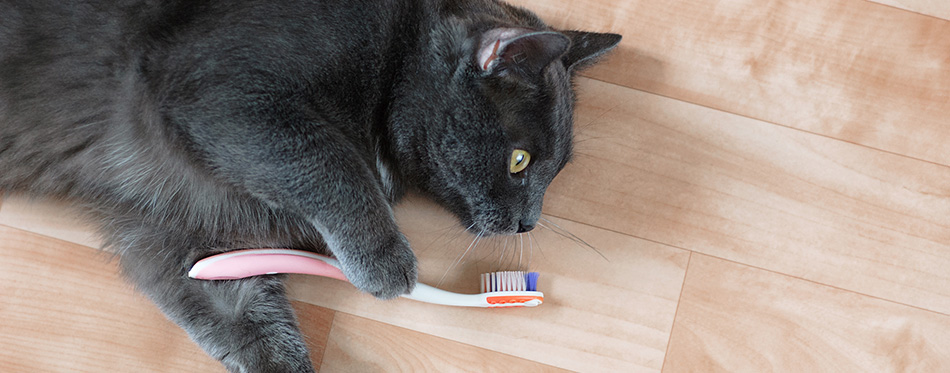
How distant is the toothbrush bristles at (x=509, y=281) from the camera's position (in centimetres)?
136

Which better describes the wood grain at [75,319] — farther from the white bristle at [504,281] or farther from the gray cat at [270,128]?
the white bristle at [504,281]

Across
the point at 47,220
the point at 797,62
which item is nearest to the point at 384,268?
the point at 47,220

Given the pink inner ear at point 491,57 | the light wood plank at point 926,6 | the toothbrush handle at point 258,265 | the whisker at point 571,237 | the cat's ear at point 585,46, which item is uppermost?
the pink inner ear at point 491,57

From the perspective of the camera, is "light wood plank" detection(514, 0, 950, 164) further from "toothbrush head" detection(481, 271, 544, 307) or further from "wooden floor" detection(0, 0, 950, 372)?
"toothbrush head" detection(481, 271, 544, 307)

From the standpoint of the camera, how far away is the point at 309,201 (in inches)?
44.1

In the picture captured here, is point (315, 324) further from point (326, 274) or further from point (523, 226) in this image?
point (523, 226)

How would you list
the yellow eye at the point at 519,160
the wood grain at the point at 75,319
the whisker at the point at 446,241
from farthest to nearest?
the whisker at the point at 446,241
the wood grain at the point at 75,319
the yellow eye at the point at 519,160

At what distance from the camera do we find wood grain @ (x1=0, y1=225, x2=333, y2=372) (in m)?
1.31

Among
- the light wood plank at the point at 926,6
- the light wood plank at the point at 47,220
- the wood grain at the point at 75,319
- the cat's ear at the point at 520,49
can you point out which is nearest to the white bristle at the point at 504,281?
the cat's ear at the point at 520,49

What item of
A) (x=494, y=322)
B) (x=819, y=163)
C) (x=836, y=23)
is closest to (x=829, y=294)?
(x=819, y=163)

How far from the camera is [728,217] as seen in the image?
146 centimetres

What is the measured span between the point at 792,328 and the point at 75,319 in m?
1.47

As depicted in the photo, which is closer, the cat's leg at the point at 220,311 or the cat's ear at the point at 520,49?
the cat's ear at the point at 520,49

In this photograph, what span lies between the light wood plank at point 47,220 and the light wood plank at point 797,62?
41.8 inches
